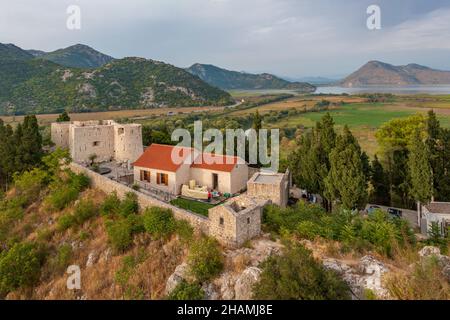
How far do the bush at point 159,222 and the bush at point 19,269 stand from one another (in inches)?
242

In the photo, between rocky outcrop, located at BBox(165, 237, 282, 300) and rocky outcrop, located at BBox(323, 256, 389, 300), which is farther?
rocky outcrop, located at BBox(165, 237, 282, 300)

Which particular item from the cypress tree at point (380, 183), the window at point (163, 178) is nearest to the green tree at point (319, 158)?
the cypress tree at point (380, 183)

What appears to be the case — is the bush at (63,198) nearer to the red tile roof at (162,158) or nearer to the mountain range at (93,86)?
the red tile roof at (162,158)

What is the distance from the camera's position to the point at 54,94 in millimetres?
74875

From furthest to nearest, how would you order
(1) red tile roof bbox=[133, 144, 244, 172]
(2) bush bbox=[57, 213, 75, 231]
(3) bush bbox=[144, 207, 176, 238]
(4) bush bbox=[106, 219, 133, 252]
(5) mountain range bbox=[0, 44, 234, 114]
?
(5) mountain range bbox=[0, 44, 234, 114] → (1) red tile roof bbox=[133, 144, 244, 172] → (2) bush bbox=[57, 213, 75, 231] → (4) bush bbox=[106, 219, 133, 252] → (3) bush bbox=[144, 207, 176, 238]

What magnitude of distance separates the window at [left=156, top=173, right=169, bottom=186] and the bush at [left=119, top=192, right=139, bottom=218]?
8.73 feet

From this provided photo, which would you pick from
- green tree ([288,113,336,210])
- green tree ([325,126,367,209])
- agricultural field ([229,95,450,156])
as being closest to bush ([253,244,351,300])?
green tree ([325,126,367,209])

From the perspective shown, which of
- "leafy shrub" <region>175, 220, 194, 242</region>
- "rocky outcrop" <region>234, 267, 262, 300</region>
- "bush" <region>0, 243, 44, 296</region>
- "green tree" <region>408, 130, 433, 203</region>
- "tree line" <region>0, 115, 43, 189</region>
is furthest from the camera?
"tree line" <region>0, 115, 43, 189</region>

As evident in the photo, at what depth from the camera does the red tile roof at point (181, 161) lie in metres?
19.6

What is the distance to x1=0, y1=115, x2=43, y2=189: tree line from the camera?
24.2 m

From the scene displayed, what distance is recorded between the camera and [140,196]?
1728cm

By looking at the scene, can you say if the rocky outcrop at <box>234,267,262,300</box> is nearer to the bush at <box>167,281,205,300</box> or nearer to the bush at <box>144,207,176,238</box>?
the bush at <box>167,281,205,300</box>

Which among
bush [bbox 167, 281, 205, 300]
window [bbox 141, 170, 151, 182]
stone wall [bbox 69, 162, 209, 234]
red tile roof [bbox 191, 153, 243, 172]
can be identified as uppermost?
red tile roof [bbox 191, 153, 243, 172]

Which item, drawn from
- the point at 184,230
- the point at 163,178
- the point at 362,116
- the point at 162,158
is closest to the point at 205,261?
the point at 184,230
